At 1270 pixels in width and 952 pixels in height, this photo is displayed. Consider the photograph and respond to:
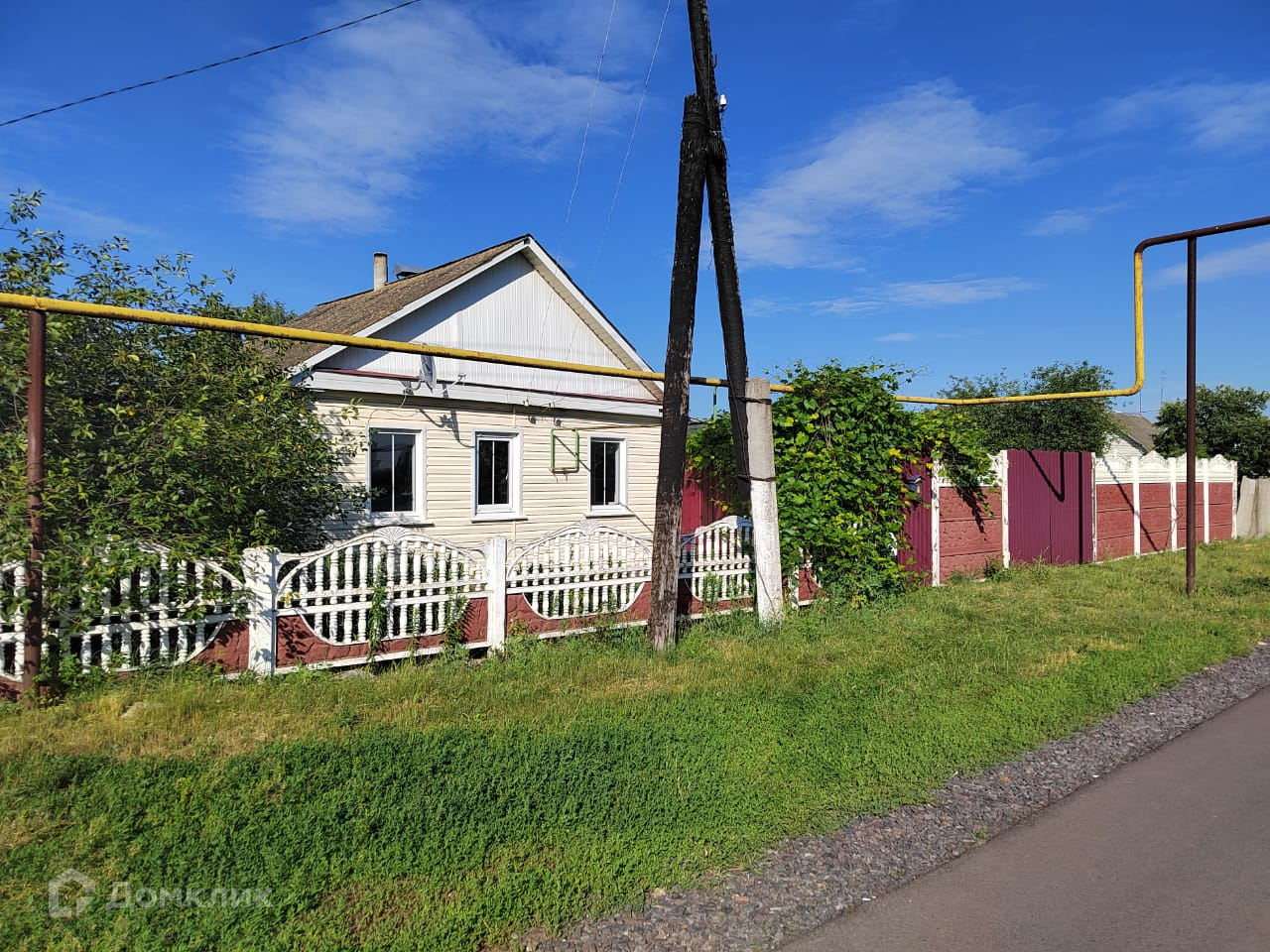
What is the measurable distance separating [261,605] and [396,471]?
5.01 meters

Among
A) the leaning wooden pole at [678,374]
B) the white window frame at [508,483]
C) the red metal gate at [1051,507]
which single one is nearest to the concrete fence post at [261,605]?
the leaning wooden pole at [678,374]

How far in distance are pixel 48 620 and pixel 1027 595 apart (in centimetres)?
1038

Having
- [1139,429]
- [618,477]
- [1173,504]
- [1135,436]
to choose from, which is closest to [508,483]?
[618,477]

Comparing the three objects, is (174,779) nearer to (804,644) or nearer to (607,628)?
(607,628)

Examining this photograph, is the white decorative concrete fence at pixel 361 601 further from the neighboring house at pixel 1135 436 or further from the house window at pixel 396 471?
the neighboring house at pixel 1135 436

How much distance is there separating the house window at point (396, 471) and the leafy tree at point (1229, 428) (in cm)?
2682

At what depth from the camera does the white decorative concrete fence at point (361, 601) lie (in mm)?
4887

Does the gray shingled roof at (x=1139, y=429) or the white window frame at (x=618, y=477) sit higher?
the gray shingled roof at (x=1139, y=429)

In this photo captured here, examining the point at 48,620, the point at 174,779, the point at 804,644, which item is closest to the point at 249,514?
the point at 48,620

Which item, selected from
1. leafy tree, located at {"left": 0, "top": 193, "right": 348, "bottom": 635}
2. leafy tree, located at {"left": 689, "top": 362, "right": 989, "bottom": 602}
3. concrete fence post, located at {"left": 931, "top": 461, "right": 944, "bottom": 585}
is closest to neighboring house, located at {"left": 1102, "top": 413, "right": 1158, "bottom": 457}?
concrete fence post, located at {"left": 931, "top": 461, "right": 944, "bottom": 585}

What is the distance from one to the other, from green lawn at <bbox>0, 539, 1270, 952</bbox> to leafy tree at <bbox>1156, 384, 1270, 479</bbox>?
25.8 m

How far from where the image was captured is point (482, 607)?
6508 millimetres

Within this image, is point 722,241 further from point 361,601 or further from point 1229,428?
point 1229,428

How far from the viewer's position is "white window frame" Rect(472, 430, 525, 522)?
10.9m
